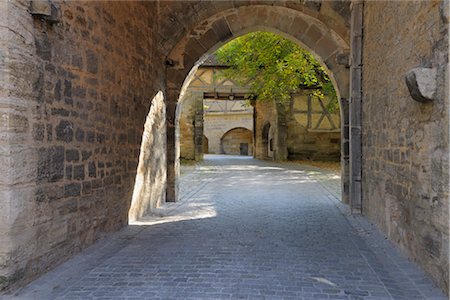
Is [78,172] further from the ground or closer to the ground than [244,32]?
closer to the ground

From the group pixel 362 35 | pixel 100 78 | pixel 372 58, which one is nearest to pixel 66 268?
pixel 100 78

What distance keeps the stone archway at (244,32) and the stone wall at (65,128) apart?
134cm

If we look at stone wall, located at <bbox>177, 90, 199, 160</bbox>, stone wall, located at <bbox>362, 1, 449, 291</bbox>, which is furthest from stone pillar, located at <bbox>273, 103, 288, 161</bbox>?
stone wall, located at <bbox>362, 1, 449, 291</bbox>

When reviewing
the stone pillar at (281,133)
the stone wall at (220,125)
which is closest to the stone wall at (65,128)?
the stone pillar at (281,133)

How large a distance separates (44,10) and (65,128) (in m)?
0.99

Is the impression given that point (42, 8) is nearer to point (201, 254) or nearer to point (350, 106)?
point (201, 254)

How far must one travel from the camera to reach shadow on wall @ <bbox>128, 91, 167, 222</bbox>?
534 centimetres

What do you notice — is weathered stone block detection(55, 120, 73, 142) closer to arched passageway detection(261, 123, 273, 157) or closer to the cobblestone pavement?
the cobblestone pavement

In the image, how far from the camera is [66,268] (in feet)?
10.6

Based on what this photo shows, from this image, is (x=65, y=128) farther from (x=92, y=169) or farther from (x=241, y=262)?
(x=241, y=262)

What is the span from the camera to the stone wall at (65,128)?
2668 millimetres

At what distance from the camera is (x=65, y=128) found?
337 centimetres

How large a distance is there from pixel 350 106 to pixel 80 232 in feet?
13.8

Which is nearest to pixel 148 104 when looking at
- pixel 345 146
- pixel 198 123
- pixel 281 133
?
pixel 345 146
